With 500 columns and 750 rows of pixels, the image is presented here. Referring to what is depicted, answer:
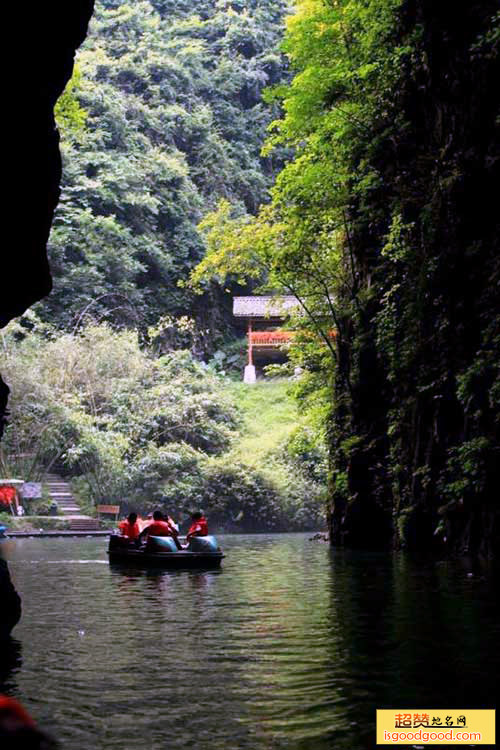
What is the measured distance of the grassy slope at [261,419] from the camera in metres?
40.7

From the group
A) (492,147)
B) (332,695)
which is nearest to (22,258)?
(332,695)

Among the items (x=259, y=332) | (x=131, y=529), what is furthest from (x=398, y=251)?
(x=259, y=332)

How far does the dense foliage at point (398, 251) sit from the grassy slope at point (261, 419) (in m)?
13.3

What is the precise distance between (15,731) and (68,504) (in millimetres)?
35260

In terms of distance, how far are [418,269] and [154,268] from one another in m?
36.5

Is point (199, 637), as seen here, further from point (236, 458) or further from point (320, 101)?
point (236, 458)

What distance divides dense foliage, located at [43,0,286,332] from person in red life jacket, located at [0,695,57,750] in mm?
42768

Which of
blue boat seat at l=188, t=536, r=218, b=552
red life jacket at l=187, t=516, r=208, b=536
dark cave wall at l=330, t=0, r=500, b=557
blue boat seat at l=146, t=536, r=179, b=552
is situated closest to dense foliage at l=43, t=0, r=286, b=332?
dark cave wall at l=330, t=0, r=500, b=557

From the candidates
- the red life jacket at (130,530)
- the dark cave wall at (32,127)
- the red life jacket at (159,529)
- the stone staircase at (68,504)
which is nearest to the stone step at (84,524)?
the stone staircase at (68,504)

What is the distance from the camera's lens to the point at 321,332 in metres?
25.4

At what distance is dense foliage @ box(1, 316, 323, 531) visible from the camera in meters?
36.4

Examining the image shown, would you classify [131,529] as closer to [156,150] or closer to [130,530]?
[130,530]

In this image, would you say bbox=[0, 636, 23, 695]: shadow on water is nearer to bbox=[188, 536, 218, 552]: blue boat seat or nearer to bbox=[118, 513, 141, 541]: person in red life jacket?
bbox=[188, 536, 218, 552]: blue boat seat

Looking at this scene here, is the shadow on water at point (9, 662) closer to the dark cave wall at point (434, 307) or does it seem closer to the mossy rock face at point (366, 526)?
the dark cave wall at point (434, 307)
